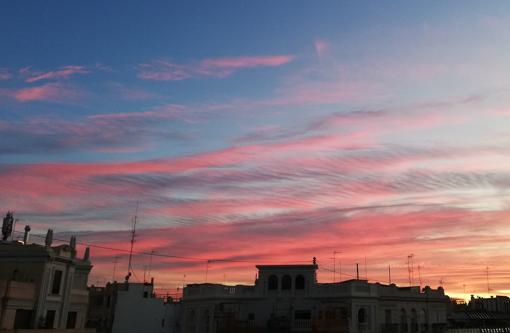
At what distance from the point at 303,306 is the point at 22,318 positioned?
27.8 meters

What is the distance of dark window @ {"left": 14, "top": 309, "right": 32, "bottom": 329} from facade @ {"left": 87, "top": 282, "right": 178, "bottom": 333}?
86.9 ft

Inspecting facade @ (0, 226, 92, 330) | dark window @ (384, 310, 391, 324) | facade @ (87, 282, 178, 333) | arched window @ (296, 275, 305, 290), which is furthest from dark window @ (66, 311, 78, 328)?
dark window @ (384, 310, 391, 324)

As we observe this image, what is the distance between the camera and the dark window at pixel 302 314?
175 ft

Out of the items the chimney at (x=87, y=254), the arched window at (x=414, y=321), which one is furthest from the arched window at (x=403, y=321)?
the chimney at (x=87, y=254)

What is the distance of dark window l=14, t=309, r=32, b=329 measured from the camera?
38500 mm

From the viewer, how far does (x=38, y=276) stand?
40344 millimetres

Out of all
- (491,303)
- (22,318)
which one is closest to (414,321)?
(22,318)

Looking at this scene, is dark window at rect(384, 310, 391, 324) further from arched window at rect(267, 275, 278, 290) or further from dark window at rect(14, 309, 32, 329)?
dark window at rect(14, 309, 32, 329)

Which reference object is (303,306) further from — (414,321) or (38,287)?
(38,287)

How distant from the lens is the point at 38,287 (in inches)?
1578

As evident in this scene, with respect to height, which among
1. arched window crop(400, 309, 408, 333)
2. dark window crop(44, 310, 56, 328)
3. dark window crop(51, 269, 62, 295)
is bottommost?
dark window crop(44, 310, 56, 328)

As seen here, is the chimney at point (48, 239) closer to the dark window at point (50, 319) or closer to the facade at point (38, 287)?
the facade at point (38, 287)

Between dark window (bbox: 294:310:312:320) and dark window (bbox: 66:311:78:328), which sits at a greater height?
dark window (bbox: 294:310:312:320)

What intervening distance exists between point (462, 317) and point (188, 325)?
130 feet
